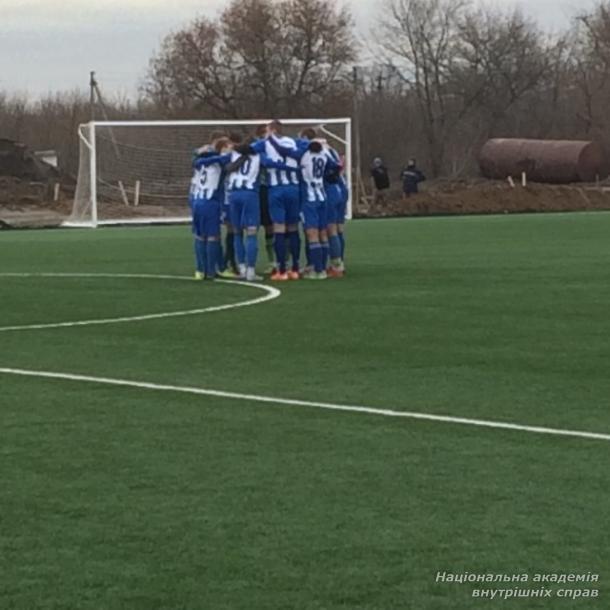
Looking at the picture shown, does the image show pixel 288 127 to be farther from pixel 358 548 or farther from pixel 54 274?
pixel 358 548

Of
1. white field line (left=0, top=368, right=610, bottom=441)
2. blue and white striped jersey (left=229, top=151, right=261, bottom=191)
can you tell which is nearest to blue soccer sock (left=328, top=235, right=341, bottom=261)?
blue and white striped jersey (left=229, top=151, right=261, bottom=191)

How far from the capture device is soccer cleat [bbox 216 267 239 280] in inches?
853

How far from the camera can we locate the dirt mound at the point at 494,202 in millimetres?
56094

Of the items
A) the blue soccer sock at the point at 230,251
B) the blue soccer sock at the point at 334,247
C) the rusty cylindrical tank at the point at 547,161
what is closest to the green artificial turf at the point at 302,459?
the blue soccer sock at the point at 334,247

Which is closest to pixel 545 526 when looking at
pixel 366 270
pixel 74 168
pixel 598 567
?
pixel 598 567

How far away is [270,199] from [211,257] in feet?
4.22

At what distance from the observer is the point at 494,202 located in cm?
5756

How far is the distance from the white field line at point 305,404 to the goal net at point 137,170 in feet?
112

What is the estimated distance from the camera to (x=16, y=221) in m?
53.6

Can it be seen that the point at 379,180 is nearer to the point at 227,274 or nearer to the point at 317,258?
the point at 227,274

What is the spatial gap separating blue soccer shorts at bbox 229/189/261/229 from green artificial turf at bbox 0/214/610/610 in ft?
9.87

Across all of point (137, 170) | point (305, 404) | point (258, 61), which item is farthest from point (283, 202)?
point (258, 61)

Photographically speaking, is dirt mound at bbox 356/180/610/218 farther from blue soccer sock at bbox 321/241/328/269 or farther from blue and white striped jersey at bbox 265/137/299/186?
blue and white striped jersey at bbox 265/137/299/186

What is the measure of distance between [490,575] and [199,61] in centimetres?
7996
